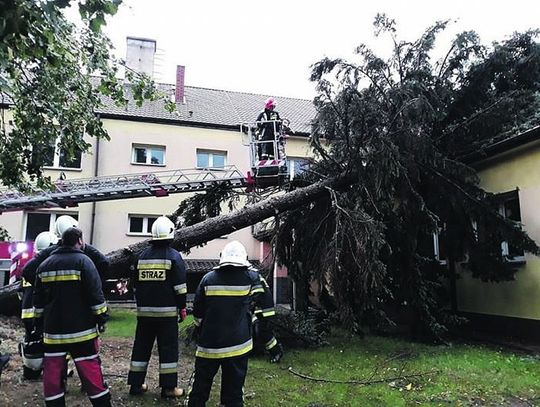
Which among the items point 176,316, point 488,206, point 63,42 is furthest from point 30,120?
point 488,206

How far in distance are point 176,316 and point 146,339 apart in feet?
1.29

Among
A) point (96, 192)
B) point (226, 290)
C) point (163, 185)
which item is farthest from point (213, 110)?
point (226, 290)

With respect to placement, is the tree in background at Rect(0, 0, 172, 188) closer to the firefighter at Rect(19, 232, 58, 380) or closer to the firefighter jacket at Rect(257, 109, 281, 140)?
the firefighter at Rect(19, 232, 58, 380)

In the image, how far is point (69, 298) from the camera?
12.7 ft

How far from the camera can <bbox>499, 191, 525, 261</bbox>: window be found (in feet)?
27.7

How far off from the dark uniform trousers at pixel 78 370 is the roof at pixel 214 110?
455 inches

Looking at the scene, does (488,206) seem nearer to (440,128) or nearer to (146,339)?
(440,128)

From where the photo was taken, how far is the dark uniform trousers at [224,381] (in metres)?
3.78

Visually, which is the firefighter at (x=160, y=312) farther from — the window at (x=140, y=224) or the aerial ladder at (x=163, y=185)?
the window at (x=140, y=224)

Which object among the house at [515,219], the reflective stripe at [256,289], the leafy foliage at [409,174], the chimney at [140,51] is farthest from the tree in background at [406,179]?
the chimney at [140,51]

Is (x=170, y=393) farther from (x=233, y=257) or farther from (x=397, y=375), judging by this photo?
(x=397, y=375)

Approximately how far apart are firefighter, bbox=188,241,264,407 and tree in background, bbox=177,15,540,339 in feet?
9.44

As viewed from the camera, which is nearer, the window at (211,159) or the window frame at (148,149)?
the window frame at (148,149)

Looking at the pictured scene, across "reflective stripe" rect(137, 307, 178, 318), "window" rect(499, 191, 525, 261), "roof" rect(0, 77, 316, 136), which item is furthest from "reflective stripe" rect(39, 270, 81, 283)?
"roof" rect(0, 77, 316, 136)
